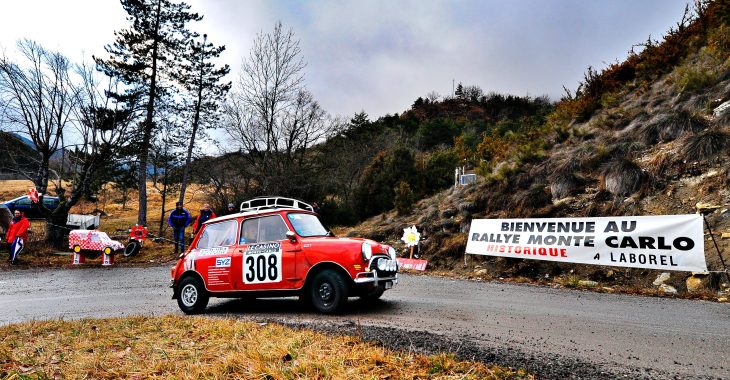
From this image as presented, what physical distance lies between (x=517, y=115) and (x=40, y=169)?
194 ft

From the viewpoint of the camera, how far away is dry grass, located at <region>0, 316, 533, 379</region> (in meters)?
3.49

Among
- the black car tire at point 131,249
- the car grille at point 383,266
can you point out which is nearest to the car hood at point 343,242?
the car grille at point 383,266

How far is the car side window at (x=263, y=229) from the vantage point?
7547 millimetres

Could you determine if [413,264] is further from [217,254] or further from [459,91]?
[459,91]

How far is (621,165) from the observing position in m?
13.8

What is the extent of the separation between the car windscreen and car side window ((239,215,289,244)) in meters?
0.19

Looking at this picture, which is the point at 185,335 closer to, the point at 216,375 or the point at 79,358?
the point at 79,358

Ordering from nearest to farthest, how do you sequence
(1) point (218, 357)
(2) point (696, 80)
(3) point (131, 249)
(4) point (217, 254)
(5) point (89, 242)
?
1. (1) point (218, 357)
2. (4) point (217, 254)
3. (2) point (696, 80)
4. (5) point (89, 242)
5. (3) point (131, 249)

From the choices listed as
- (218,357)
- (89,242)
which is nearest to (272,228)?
(218,357)

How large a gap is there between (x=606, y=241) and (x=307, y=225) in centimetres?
730

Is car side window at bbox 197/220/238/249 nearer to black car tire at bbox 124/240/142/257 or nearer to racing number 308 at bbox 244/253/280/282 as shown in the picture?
racing number 308 at bbox 244/253/280/282

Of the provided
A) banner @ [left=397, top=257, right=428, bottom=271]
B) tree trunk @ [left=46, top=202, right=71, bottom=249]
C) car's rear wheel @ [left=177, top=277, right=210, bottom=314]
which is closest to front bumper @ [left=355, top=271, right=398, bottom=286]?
car's rear wheel @ [left=177, top=277, right=210, bottom=314]

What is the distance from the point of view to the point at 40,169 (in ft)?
70.5

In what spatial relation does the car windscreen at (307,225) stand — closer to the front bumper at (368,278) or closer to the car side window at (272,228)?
the car side window at (272,228)
